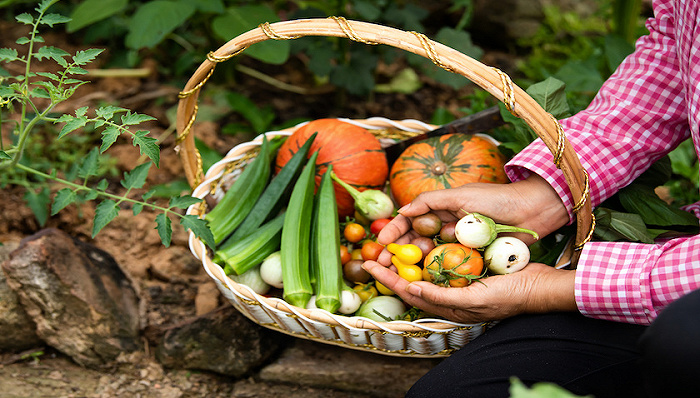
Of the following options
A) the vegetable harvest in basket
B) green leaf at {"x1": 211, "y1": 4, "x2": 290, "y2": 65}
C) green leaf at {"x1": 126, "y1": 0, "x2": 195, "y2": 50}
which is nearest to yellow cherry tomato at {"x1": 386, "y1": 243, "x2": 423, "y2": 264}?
the vegetable harvest in basket

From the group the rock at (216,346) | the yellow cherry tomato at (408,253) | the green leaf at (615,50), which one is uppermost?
the green leaf at (615,50)

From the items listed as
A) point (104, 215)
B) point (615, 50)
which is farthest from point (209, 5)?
point (615, 50)

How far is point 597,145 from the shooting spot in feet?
5.24

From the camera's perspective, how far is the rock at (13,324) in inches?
71.9

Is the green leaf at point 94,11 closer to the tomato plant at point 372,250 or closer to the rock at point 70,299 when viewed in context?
the rock at point 70,299

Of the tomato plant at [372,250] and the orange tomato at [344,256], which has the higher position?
the tomato plant at [372,250]

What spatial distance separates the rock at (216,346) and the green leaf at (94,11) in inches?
62.4

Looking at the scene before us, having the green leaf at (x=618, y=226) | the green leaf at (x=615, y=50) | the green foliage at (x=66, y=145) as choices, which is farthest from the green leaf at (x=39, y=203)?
the green leaf at (x=615, y=50)

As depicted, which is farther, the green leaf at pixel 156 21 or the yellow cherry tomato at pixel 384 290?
the green leaf at pixel 156 21

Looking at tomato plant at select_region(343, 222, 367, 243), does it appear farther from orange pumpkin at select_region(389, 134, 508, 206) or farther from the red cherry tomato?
orange pumpkin at select_region(389, 134, 508, 206)

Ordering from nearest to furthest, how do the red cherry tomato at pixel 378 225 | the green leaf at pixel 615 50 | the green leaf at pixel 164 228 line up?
1. the green leaf at pixel 164 228
2. the red cherry tomato at pixel 378 225
3. the green leaf at pixel 615 50

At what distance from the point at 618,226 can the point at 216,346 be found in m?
1.36

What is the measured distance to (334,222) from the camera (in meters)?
1.88

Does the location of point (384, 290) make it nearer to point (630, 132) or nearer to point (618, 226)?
point (618, 226)
